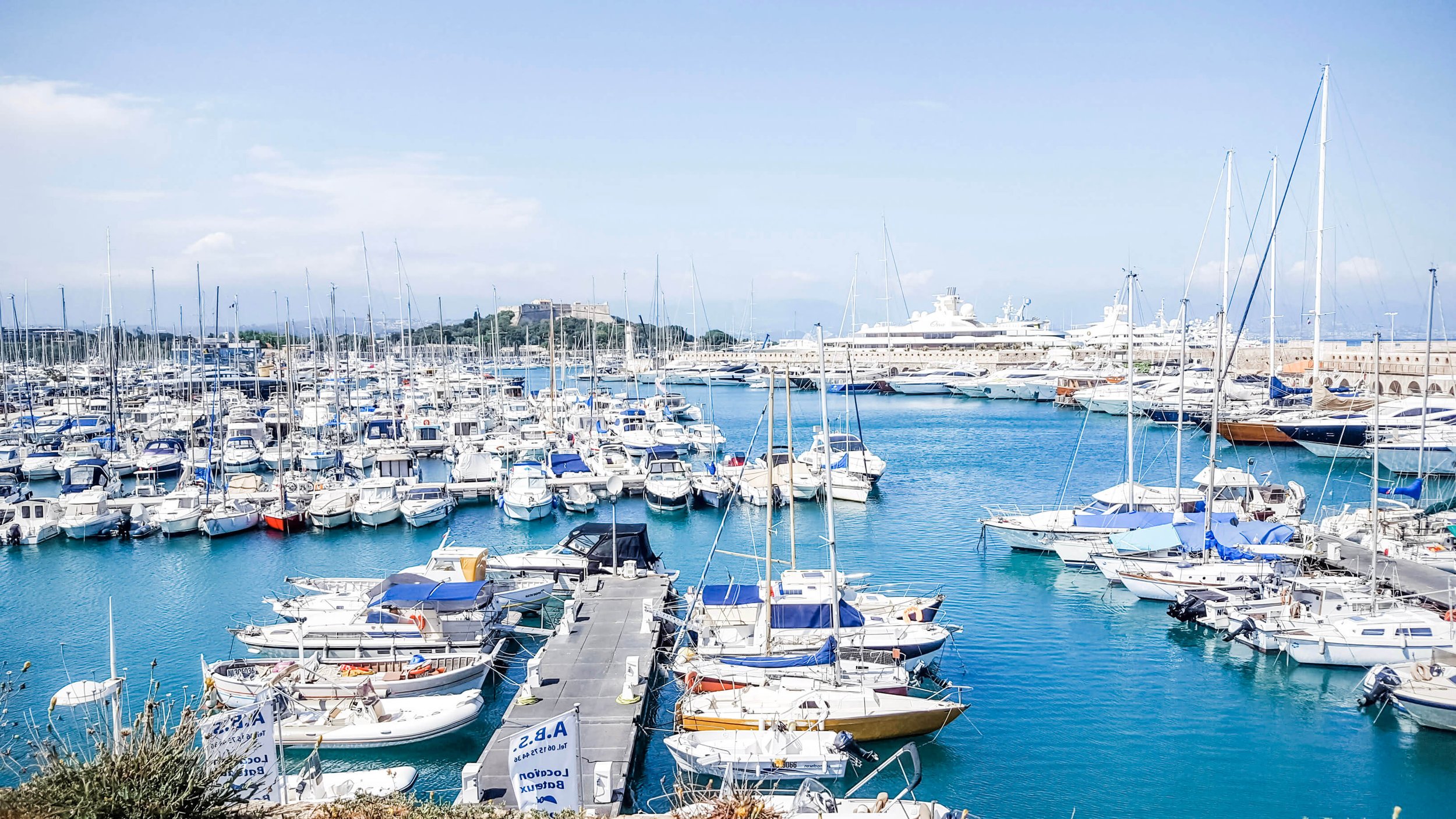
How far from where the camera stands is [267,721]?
1367cm

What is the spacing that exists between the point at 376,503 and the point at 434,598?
1747cm

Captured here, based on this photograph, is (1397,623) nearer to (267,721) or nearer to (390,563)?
(267,721)

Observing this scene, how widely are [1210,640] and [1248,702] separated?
3848 mm

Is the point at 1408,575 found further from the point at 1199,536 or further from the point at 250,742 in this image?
the point at 250,742

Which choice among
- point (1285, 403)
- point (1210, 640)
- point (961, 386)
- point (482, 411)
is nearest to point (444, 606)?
point (1210, 640)

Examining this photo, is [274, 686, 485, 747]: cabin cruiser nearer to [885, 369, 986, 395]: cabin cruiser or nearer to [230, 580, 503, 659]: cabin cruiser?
[230, 580, 503, 659]: cabin cruiser

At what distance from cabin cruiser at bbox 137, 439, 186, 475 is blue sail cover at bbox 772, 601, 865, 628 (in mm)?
39835

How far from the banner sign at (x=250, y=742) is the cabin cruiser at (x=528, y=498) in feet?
85.4

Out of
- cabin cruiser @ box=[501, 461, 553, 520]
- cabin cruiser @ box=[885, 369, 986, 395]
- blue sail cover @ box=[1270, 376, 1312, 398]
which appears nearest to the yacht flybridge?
cabin cruiser @ box=[885, 369, 986, 395]

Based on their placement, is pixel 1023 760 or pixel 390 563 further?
pixel 390 563

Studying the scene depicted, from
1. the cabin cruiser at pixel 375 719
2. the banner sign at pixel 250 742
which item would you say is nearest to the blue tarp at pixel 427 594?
the cabin cruiser at pixel 375 719

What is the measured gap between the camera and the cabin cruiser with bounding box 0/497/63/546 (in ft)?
123

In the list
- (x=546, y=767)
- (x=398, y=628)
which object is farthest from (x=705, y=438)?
(x=546, y=767)

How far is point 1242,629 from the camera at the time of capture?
955 inches
